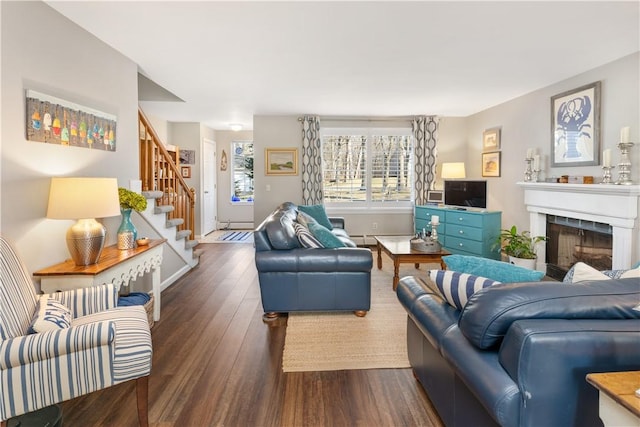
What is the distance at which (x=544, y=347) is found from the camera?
3.73 ft

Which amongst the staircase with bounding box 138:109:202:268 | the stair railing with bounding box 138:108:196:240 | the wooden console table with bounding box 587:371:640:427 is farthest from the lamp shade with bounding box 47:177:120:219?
the wooden console table with bounding box 587:371:640:427

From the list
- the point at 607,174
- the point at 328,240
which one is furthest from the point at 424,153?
the point at 328,240

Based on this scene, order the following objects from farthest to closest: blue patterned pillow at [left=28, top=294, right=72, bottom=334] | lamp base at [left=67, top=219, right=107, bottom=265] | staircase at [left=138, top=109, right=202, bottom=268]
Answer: staircase at [left=138, top=109, right=202, bottom=268]
lamp base at [left=67, top=219, right=107, bottom=265]
blue patterned pillow at [left=28, top=294, right=72, bottom=334]

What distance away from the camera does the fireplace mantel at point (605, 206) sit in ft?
11.5

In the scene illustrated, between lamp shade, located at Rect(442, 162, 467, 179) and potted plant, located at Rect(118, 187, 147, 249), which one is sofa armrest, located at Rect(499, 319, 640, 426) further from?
lamp shade, located at Rect(442, 162, 467, 179)

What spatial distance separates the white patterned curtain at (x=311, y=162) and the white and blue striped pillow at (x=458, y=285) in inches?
199

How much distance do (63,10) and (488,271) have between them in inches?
124

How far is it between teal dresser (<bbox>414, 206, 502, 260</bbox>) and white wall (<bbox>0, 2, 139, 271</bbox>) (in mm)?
4137

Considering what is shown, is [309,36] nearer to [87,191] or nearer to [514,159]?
[87,191]

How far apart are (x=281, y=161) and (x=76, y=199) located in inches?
179

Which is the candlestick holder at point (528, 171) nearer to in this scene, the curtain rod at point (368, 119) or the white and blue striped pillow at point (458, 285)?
the curtain rod at point (368, 119)

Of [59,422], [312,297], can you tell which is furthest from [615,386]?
[312,297]

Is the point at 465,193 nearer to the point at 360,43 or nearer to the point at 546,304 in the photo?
the point at 360,43

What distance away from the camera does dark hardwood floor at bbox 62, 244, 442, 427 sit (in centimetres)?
195
